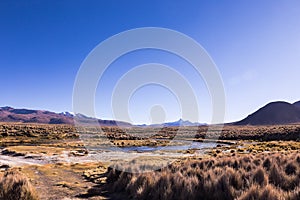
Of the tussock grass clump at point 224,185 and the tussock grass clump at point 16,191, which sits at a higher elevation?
the tussock grass clump at point 224,185

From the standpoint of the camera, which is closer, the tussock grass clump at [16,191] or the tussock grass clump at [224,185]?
the tussock grass clump at [224,185]

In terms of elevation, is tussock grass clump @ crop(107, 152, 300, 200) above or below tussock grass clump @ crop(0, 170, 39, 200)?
above

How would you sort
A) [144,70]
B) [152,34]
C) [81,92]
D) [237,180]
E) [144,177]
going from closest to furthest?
[237,180] → [144,177] → [81,92] → [152,34] → [144,70]

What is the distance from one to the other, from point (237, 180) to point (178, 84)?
21.7 m

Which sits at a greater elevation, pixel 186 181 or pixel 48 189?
pixel 186 181

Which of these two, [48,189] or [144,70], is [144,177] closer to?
[48,189]

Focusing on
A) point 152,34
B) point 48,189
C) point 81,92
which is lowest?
point 48,189

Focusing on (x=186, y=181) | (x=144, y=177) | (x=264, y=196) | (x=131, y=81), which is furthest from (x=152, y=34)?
(x=264, y=196)

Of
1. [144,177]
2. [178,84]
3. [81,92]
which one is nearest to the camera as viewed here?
[144,177]

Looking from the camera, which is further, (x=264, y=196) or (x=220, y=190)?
(x=220, y=190)

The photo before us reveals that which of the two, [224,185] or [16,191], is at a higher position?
[224,185]

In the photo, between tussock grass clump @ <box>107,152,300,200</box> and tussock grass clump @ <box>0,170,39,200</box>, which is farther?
tussock grass clump @ <box>0,170,39,200</box>

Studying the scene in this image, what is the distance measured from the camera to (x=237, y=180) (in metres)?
8.94

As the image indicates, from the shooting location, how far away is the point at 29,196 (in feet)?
31.0
